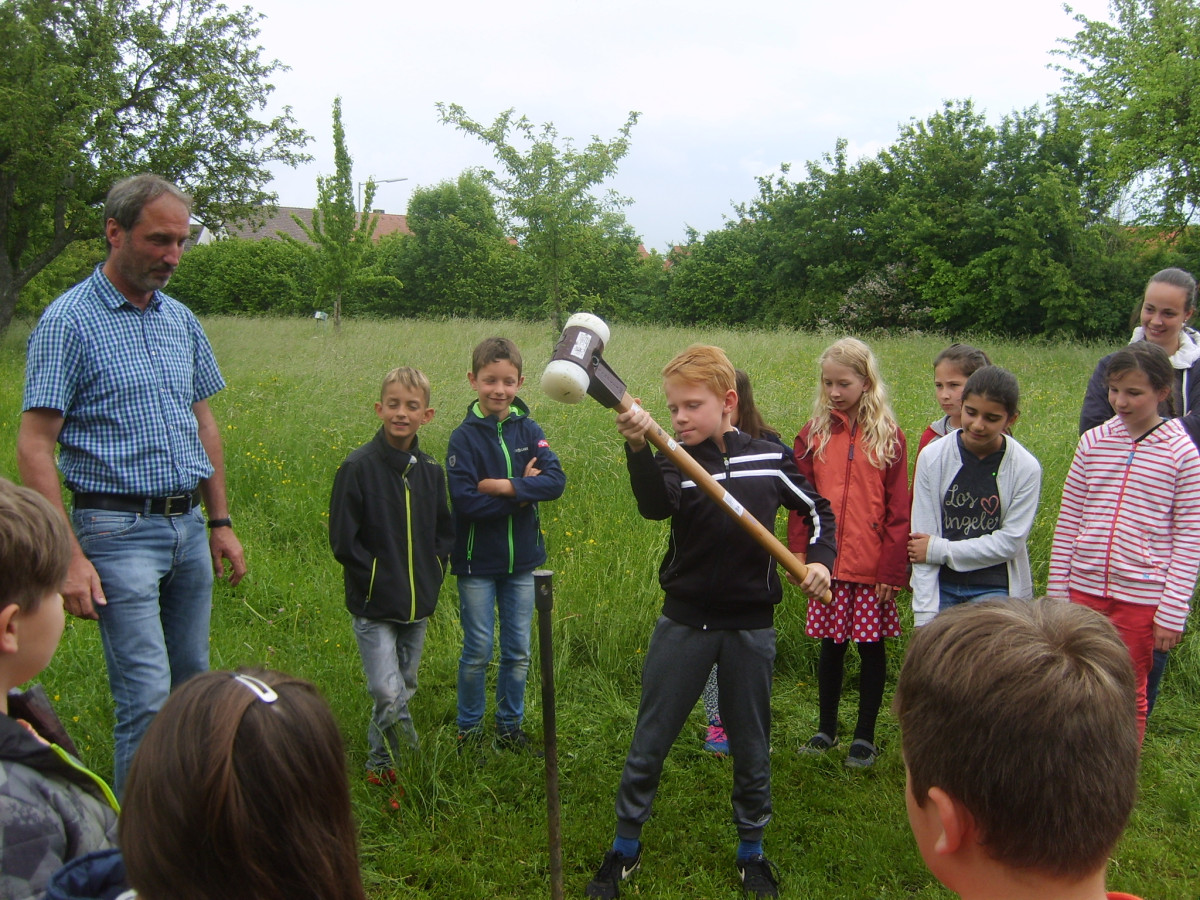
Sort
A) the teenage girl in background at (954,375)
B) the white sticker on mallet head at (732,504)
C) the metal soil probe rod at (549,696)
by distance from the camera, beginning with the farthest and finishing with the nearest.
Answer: the teenage girl in background at (954,375)
the white sticker on mallet head at (732,504)
the metal soil probe rod at (549,696)

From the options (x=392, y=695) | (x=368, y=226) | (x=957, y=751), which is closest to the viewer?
(x=957, y=751)

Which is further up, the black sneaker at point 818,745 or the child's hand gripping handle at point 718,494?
the child's hand gripping handle at point 718,494

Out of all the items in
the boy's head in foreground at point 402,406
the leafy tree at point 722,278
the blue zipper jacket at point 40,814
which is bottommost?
the blue zipper jacket at point 40,814

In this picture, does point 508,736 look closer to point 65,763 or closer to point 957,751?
point 65,763

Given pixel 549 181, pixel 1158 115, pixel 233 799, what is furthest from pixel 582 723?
pixel 1158 115

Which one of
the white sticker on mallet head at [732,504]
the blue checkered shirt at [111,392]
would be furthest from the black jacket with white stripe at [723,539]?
the blue checkered shirt at [111,392]

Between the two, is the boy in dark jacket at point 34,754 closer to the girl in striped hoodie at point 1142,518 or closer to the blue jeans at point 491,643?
the blue jeans at point 491,643

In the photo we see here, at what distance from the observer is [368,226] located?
20.8 meters

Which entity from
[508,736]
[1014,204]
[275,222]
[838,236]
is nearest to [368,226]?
[838,236]

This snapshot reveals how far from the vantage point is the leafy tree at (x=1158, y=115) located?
1762 centimetres

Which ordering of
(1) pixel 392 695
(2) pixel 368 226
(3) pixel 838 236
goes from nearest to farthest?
1. (1) pixel 392 695
2. (2) pixel 368 226
3. (3) pixel 838 236

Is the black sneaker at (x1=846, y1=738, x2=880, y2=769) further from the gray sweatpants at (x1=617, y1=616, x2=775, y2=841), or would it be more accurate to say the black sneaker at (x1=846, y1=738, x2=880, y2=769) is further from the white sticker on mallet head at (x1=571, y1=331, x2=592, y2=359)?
the white sticker on mallet head at (x1=571, y1=331, x2=592, y2=359)

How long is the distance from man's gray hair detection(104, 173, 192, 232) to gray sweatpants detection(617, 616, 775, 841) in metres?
2.30

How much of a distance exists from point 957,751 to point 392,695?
270 centimetres
